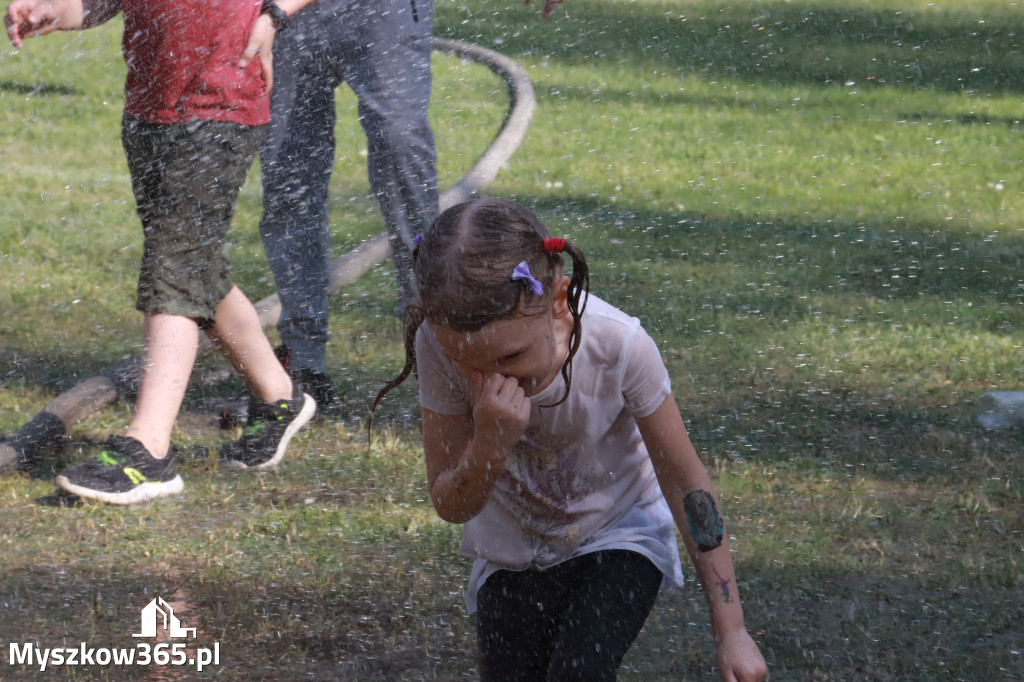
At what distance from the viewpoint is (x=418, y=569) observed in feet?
13.4

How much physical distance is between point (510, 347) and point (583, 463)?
0.45 metres

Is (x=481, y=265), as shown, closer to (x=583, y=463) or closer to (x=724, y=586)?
(x=583, y=463)

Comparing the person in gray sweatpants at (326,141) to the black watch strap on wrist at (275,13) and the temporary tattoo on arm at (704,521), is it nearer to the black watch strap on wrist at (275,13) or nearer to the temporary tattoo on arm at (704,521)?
the black watch strap on wrist at (275,13)

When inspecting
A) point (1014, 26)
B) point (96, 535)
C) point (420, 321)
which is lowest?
point (1014, 26)

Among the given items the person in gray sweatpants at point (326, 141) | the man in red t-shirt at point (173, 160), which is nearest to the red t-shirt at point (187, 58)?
the man in red t-shirt at point (173, 160)

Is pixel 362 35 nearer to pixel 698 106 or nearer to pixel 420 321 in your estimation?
pixel 420 321

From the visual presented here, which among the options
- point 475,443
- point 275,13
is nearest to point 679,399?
point 275,13

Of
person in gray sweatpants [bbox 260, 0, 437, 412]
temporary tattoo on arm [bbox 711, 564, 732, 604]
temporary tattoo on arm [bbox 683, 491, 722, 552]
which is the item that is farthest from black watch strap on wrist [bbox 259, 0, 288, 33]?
temporary tattoo on arm [bbox 711, 564, 732, 604]

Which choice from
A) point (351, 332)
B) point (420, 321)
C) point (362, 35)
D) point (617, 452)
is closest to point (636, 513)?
point (617, 452)

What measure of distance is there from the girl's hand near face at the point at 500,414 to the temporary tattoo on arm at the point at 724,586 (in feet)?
1.71

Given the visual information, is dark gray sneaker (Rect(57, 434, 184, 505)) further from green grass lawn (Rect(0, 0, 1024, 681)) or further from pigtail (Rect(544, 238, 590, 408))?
pigtail (Rect(544, 238, 590, 408))

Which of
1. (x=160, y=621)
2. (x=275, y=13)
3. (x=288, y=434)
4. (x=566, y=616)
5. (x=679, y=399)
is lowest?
(x=679, y=399)

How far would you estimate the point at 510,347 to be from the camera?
104 inches

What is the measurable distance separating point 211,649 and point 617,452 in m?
1.33
